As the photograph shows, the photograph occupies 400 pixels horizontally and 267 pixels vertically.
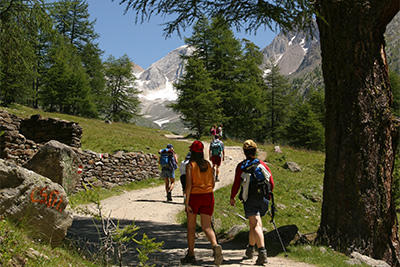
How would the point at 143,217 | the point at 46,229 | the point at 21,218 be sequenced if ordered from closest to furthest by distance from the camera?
the point at 21,218
the point at 46,229
the point at 143,217

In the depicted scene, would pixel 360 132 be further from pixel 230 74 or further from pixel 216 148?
pixel 230 74

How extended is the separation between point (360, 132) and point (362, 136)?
82 mm

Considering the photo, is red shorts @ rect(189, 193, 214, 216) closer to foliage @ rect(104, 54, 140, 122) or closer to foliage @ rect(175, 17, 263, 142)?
foliage @ rect(175, 17, 263, 142)

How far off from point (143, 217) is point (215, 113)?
974 inches

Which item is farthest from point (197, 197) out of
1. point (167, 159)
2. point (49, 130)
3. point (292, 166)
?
point (292, 166)

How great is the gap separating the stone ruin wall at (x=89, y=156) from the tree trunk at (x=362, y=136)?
9320 millimetres

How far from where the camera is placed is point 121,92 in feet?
173

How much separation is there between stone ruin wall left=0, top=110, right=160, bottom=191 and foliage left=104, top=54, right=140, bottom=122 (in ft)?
121

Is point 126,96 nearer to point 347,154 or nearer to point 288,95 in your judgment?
point 288,95

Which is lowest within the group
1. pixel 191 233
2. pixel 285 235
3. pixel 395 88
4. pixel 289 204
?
pixel 289 204

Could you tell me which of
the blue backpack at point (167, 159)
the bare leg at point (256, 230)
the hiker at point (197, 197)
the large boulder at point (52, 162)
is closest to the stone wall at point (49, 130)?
the large boulder at point (52, 162)

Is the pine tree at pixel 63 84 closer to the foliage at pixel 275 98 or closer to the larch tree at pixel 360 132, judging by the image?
the foliage at pixel 275 98

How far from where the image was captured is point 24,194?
129 inches

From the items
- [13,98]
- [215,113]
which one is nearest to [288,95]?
[215,113]
